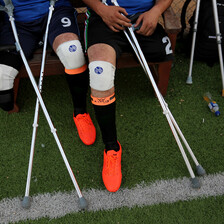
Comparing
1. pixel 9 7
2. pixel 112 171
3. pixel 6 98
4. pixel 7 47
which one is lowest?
pixel 112 171

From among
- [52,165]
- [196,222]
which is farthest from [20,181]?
[196,222]

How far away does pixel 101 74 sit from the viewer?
5.70 ft

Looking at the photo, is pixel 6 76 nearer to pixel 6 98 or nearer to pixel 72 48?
pixel 6 98

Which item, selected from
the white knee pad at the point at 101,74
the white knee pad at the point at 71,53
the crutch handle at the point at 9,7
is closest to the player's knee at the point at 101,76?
the white knee pad at the point at 101,74

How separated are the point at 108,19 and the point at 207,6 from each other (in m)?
1.40

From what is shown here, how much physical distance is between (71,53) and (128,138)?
872 millimetres

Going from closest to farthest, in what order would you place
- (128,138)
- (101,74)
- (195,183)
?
(101,74), (195,183), (128,138)

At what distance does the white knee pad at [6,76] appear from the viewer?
1900mm

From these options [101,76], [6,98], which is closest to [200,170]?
[101,76]

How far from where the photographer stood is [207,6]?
2744 millimetres

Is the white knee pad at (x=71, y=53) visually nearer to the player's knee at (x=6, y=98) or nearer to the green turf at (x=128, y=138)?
the player's knee at (x=6, y=98)

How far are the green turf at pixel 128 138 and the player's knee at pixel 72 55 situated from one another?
65cm

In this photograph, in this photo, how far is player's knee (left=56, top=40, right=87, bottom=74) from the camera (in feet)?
6.21

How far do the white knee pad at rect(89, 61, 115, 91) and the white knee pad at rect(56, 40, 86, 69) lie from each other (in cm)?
21
